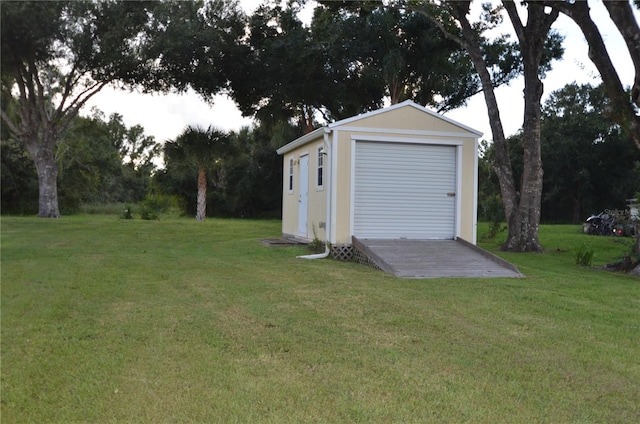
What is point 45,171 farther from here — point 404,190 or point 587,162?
point 587,162

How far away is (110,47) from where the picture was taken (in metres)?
19.0

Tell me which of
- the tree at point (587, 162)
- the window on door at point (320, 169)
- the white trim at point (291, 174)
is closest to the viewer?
the window on door at point (320, 169)

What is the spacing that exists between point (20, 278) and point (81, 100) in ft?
53.1

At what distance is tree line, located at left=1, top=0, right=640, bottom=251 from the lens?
716 inches

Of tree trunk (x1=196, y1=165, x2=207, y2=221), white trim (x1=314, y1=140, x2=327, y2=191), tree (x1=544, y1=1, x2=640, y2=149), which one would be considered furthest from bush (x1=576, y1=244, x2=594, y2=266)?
tree trunk (x1=196, y1=165, x2=207, y2=221)

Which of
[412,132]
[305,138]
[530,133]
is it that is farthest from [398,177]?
[530,133]

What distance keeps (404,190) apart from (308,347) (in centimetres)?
727

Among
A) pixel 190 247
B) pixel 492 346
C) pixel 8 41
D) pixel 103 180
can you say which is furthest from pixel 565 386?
pixel 103 180

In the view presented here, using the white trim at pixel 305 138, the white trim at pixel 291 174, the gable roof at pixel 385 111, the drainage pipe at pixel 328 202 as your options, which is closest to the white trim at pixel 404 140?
the gable roof at pixel 385 111

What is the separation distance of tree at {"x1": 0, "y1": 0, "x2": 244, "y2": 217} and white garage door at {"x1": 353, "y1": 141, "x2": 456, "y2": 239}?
10.6 meters

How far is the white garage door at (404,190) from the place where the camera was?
11078 mm

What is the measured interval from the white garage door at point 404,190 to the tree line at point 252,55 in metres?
5.96

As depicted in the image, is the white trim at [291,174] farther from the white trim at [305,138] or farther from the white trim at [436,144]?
the white trim at [436,144]

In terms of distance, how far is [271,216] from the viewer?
3519 centimetres
